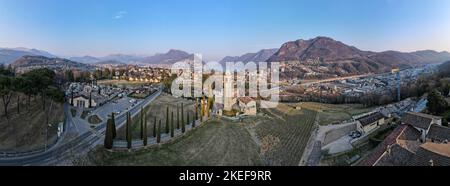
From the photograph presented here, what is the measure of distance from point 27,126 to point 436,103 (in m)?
15.2

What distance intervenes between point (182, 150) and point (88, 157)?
7.39 ft

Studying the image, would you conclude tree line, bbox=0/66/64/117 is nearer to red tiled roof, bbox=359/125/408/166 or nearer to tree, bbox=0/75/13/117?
tree, bbox=0/75/13/117

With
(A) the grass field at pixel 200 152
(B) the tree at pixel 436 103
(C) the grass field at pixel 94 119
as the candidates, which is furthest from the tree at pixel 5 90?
(B) the tree at pixel 436 103

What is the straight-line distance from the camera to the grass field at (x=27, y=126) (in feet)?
28.1

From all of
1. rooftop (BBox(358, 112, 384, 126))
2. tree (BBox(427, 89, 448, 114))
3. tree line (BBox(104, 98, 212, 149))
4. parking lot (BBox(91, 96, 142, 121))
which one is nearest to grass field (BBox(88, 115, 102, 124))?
parking lot (BBox(91, 96, 142, 121))

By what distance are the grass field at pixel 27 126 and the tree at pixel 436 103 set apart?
13716 mm

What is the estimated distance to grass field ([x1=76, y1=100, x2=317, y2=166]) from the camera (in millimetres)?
6172

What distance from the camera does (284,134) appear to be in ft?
27.2

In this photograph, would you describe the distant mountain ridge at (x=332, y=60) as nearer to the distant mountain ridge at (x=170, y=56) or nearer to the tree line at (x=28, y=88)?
the distant mountain ridge at (x=170, y=56)

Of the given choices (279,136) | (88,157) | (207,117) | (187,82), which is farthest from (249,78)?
(88,157)

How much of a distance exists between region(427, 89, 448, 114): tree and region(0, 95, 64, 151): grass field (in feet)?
45.0

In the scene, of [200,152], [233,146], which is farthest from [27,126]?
[233,146]

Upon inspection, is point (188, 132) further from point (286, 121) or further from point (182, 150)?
point (286, 121)

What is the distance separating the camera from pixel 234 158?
598cm
